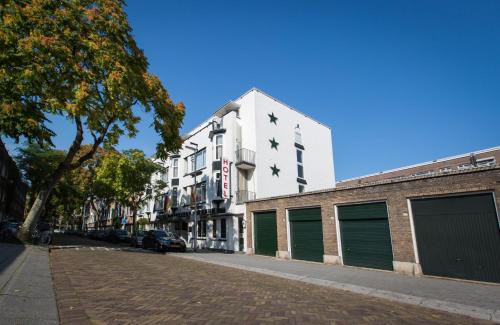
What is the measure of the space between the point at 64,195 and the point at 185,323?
4636 centimetres

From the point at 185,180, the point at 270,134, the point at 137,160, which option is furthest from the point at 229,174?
the point at 137,160

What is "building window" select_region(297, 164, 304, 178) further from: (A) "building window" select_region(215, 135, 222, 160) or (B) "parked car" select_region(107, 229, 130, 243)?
Answer: (B) "parked car" select_region(107, 229, 130, 243)

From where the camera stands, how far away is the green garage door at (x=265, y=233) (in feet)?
60.6

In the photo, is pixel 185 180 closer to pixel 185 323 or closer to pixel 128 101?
pixel 128 101

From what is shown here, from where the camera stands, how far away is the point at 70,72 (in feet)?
46.4

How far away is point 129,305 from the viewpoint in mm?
5441

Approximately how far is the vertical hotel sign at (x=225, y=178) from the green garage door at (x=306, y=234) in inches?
272

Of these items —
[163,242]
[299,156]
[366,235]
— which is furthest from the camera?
[299,156]

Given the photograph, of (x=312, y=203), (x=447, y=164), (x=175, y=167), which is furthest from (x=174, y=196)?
(x=447, y=164)

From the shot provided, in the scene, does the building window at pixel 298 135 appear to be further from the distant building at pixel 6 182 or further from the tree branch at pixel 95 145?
the distant building at pixel 6 182

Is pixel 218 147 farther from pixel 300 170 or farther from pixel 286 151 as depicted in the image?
pixel 300 170

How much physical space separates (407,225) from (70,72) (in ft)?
56.9

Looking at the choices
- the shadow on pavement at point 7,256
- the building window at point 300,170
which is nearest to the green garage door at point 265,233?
the building window at point 300,170

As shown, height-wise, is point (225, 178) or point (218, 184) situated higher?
point (225, 178)
